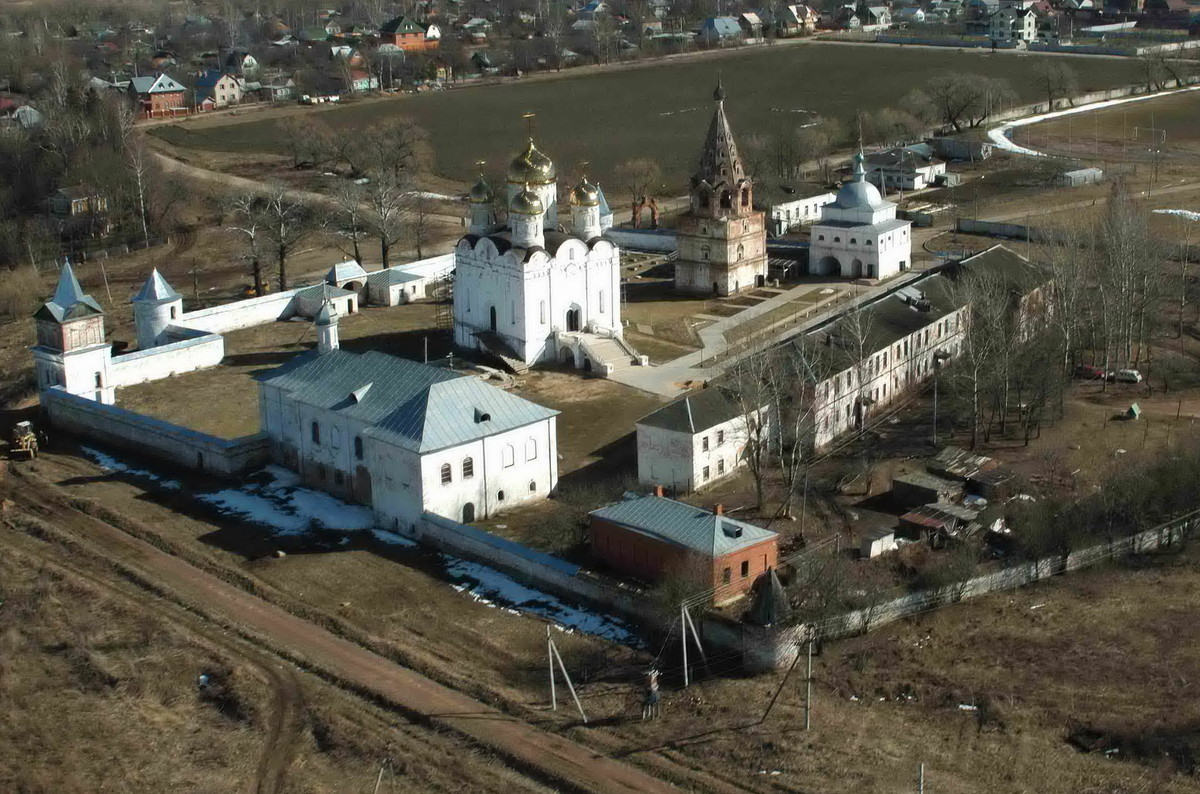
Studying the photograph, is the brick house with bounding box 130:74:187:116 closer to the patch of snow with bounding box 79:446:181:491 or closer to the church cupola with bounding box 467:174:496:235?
the church cupola with bounding box 467:174:496:235

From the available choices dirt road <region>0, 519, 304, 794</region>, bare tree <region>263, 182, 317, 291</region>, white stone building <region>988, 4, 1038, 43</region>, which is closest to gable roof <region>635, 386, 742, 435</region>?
dirt road <region>0, 519, 304, 794</region>

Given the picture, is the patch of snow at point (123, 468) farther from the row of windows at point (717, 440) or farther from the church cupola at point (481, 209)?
the church cupola at point (481, 209)

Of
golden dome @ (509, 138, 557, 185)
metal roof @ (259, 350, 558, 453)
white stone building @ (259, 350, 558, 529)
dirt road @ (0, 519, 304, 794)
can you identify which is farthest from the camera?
golden dome @ (509, 138, 557, 185)

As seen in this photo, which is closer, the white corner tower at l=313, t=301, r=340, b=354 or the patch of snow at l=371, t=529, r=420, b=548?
the patch of snow at l=371, t=529, r=420, b=548

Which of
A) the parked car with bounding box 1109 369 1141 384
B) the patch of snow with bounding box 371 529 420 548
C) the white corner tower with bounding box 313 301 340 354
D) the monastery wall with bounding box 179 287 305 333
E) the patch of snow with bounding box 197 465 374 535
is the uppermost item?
the white corner tower with bounding box 313 301 340 354

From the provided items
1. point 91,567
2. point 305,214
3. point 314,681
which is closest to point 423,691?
point 314,681

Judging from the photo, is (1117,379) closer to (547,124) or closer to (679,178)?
(679,178)
